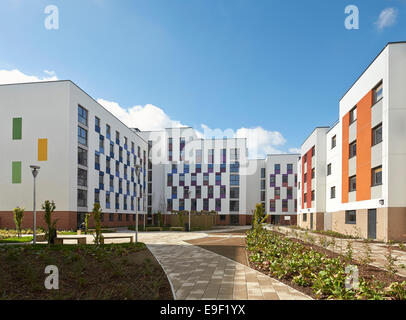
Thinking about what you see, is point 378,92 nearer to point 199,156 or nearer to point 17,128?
point 17,128

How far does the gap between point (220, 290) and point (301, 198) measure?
39.1 meters

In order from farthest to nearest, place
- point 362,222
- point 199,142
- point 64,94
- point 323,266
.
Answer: point 199,142 → point 64,94 → point 362,222 → point 323,266

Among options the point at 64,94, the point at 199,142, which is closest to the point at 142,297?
the point at 64,94

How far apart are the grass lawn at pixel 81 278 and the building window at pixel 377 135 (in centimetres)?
1767

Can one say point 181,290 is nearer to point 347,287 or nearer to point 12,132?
point 347,287

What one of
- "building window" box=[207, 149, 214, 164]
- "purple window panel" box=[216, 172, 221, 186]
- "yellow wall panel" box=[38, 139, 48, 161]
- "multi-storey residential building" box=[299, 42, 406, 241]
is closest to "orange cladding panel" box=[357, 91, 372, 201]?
"multi-storey residential building" box=[299, 42, 406, 241]

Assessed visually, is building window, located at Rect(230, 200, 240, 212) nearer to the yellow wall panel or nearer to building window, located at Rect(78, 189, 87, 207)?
building window, located at Rect(78, 189, 87, 207)

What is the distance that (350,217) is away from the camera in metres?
25.0

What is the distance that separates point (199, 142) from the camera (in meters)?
57.5

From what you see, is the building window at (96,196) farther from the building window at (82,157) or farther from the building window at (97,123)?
the building window at (97,123)

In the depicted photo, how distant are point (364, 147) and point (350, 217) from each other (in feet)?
20.9

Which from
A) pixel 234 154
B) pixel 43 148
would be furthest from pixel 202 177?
pixel 43 148

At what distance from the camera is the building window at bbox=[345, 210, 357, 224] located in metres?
24.2

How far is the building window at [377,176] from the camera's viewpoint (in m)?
20.0
